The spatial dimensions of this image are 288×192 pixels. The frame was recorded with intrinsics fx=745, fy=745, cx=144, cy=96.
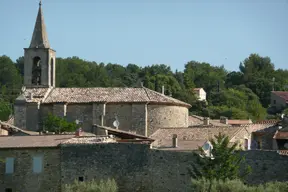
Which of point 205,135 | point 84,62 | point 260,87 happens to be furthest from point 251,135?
point 84,62

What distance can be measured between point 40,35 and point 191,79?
67.0 meters

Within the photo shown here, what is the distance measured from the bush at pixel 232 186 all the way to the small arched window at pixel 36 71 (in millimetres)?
26848

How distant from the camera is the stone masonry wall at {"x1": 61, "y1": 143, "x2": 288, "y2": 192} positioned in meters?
33.5

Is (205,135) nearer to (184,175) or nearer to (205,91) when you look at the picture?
(184,175)

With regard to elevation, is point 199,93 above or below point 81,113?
above

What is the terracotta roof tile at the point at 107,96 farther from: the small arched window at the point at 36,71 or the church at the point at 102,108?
the small arched window at the point at 36,71

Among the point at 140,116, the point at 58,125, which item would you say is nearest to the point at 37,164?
the point at 58,125

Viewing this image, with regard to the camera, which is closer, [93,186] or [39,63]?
[93,186]

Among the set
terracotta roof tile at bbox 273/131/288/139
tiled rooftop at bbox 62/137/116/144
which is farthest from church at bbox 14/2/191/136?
tiled rooftop at bbox 62/137/116/144

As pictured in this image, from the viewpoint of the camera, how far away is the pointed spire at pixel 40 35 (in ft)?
178

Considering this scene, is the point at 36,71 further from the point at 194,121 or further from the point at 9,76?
the point at 9,76

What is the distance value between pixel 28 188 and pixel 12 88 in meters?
79.0

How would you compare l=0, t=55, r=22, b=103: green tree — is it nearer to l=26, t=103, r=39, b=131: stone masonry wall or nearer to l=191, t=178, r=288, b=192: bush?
l=26, t=103, r=39, b=131: stone masonry wall

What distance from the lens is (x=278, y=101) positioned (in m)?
95.6
